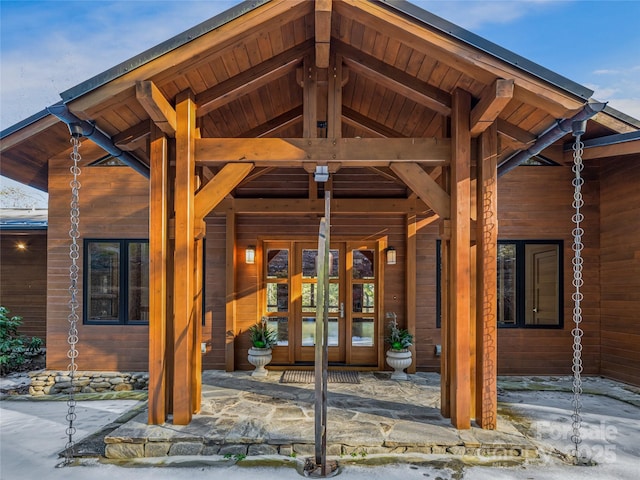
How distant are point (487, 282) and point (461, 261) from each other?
34cm

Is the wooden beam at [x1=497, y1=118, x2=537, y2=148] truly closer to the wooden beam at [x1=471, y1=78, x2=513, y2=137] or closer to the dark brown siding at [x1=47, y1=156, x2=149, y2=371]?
the wooden beam at [x1=471, y1=78, x2=513, y2=137]

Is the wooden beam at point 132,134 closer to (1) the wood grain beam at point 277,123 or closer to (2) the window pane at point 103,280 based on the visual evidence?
(1) the wood grain beam at point 277,123

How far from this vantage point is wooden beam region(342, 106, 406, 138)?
541 centimetres

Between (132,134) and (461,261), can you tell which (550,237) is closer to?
(461,261)

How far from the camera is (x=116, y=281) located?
21.0ft

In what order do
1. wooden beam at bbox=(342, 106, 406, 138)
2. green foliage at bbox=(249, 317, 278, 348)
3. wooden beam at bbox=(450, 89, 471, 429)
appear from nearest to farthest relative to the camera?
wooden beam at bbox=(450, 89, 471, 429), wooden beam at bbox=(342, 106, 406, 138), green foliage at bbox=(249, 317, 278, 348)

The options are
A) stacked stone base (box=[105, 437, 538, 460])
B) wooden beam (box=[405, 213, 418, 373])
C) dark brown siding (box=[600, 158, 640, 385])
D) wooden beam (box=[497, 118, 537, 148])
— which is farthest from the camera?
wooden beam (box=[405, 213, 418, 373])

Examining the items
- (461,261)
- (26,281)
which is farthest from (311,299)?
(26,281)

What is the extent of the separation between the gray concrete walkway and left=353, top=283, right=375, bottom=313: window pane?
1.86 metres

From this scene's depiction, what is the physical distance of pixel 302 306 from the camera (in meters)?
6.49

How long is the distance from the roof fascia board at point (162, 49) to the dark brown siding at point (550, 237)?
478cm

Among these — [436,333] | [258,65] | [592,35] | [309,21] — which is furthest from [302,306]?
[592,35]

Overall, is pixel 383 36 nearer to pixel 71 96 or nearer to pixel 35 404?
pixel 71 96

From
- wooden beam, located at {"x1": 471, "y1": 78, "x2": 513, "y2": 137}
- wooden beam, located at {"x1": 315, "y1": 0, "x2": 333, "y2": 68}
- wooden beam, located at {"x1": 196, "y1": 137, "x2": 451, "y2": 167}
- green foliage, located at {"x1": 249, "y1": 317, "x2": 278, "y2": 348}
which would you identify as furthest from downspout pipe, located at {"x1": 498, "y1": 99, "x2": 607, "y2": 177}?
green foliage, located at {"x1": 249, "y1": 317, "x2": 278, "y2": 348}
